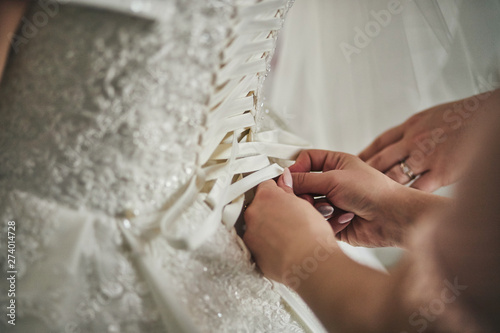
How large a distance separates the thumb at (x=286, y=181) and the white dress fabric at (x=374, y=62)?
51 centimetres

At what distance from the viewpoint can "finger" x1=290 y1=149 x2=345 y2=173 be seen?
0.70m

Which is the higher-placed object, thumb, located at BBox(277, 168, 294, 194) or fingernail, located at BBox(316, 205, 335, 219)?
thumb, located at BBox(277, 168, 294, 194)

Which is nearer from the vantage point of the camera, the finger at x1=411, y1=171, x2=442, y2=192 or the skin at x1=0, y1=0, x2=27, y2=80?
the skin at x1=0, y1=0, x2=27, y2=80

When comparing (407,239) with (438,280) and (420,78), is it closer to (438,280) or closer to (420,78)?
(438,280)

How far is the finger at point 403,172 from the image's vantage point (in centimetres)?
86

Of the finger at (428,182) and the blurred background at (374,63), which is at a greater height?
the blurred background at (374,63)

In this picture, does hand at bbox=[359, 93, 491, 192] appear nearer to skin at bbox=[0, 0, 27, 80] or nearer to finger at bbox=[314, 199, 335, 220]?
finger at bbox=[314, 199, 335, 220]

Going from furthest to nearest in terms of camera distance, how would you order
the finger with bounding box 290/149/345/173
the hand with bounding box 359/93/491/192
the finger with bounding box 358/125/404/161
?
1. the finger with bounding box 358/125/404/161
2. the hand with bounding box 359/93/491/192
3. the finger with bounding box 290/149/345/173

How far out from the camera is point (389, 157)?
881 mm

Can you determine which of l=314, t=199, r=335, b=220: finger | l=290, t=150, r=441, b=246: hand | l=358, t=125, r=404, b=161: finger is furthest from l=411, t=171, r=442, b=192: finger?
l=314, t=199, r=335, b=220: finger

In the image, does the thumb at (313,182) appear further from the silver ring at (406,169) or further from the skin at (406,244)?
the silver ring at (406,169)

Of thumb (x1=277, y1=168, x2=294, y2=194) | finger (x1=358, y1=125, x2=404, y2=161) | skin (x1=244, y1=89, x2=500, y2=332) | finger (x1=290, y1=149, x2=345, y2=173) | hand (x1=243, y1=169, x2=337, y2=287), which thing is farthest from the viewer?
finger (x1=358, y1=125, x2=404, y2=161)

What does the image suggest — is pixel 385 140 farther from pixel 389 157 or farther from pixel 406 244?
pixel 406 244

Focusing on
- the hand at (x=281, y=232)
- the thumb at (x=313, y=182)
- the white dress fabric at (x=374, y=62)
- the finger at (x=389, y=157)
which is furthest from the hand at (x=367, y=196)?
the white dress fabric at (x=374, y=62)
